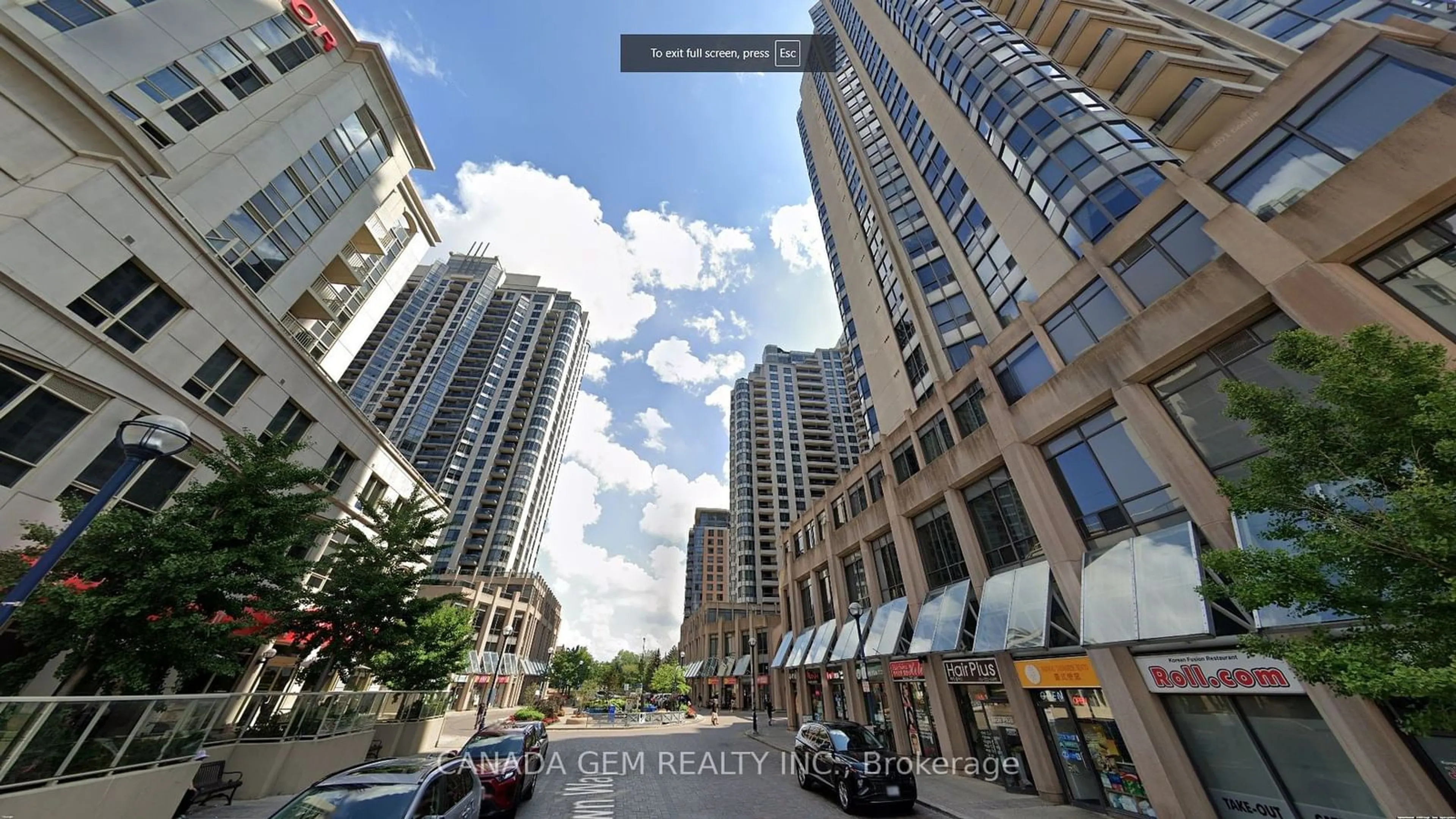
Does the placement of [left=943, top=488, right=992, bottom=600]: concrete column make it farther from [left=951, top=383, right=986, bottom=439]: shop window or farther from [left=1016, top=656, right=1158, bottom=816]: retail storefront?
[left=1016, top=656, right=1158, bottom=816]: retail storefront

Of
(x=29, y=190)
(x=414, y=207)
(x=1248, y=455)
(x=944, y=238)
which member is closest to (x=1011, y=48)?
(x=944, y=238)

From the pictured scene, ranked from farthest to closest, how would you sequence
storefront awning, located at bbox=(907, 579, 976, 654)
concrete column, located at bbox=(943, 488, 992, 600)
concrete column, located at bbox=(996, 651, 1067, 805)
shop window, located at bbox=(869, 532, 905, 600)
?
shop window, located at bbox=(869, 532, 905, 600)
concrete column, located at bbox=(943, 488, 992, 600)
storefront awning, located at bbox=(907, 579, 976, 654)
concrete column, located at bbox=(996, 651, 1067, 805)

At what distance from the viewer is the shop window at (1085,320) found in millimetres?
13227

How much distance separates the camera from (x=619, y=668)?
89.8m

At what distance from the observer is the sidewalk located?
11.1m

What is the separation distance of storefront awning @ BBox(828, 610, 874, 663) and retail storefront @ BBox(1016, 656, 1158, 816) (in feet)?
26.1

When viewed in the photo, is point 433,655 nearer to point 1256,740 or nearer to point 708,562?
point 1256,740

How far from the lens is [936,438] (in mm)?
19891

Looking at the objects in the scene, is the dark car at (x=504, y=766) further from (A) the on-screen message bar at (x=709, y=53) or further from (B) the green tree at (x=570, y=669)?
(B) the green tree at (x=570, y=669)

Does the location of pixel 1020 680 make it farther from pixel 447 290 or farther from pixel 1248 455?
pixel 447 290

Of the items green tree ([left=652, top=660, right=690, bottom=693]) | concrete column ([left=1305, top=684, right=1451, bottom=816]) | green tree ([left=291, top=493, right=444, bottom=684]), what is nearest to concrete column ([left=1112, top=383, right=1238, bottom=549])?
concrete column ([left=1305, top=684, right=1451, bottom=816])

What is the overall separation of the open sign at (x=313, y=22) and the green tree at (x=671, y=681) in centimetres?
6167

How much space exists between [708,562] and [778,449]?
42.5 meters

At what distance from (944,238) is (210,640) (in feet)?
97.4
